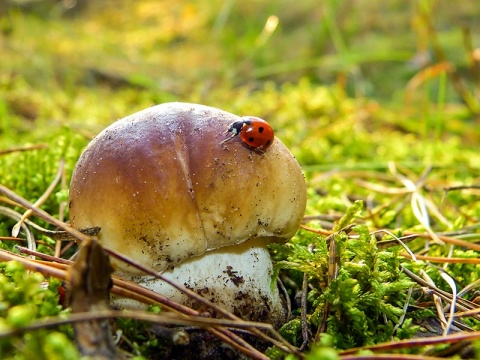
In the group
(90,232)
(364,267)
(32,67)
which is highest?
(32,67)

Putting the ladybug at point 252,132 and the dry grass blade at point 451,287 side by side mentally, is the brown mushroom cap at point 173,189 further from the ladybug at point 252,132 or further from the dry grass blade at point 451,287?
the dry grass blade at point 451,287

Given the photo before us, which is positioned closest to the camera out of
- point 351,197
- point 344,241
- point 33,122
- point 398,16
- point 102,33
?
point 344,241

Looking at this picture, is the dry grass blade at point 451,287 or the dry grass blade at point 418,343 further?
the dry grass blade at point 451,287

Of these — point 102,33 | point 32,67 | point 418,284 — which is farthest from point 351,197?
point 102,33

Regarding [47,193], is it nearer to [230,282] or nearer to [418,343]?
[230,282]

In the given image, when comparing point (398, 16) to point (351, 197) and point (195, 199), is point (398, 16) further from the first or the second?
point (195, 199)

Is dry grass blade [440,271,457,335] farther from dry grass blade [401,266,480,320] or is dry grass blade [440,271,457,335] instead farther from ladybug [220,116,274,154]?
ladybug [220,116,274,154]

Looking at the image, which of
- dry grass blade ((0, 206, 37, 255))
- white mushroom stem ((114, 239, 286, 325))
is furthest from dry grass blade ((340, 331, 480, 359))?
dry grass blade ((0, 206, 37, 255))

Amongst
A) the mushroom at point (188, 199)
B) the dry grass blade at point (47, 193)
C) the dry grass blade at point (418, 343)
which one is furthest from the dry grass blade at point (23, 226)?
the dry grass blade at point (418, 343)
